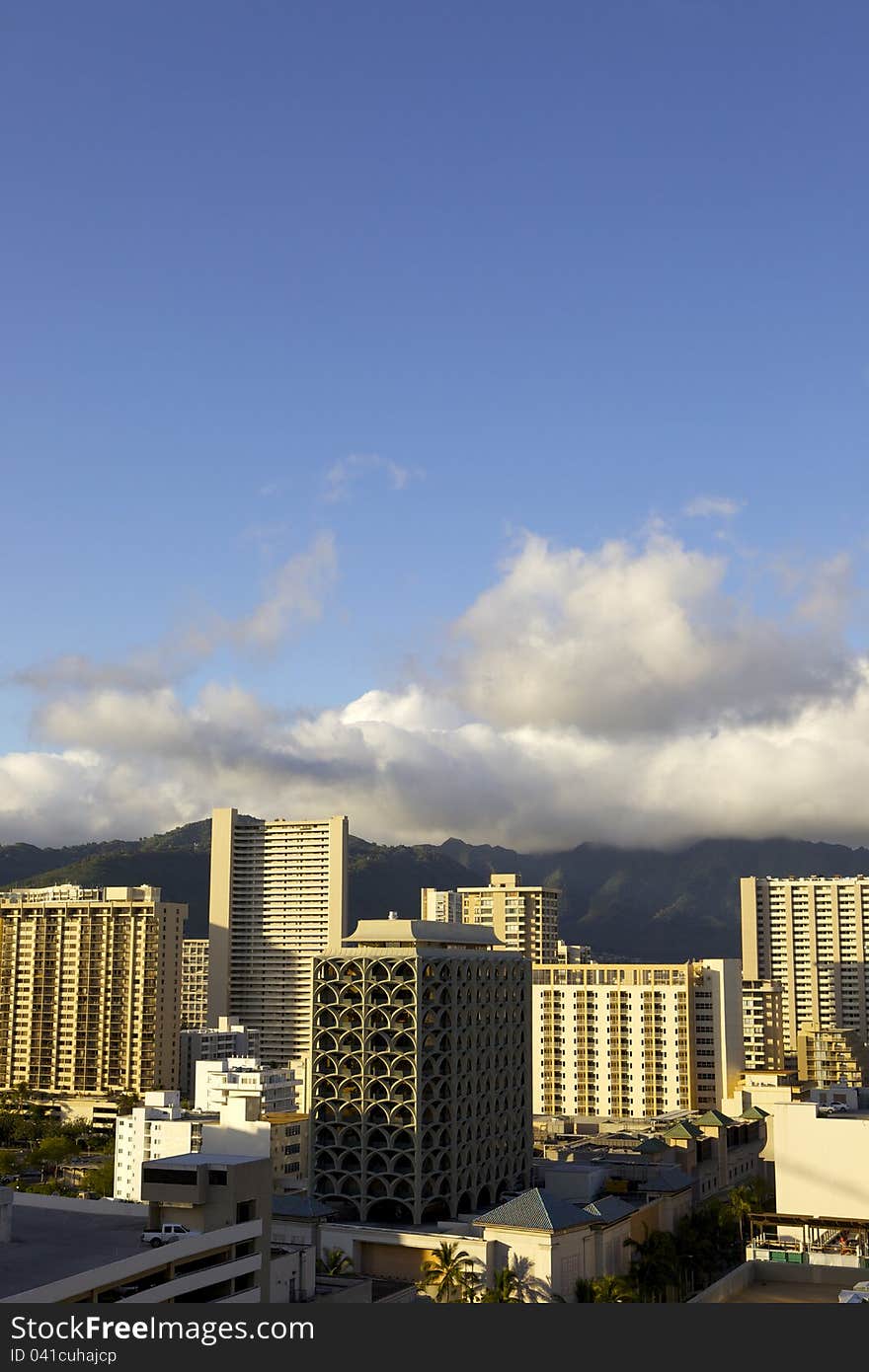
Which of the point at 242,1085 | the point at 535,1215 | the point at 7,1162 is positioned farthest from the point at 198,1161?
the point at 7,1162

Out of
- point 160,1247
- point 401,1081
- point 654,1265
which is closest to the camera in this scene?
point 160,1247

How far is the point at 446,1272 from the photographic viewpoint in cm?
7119

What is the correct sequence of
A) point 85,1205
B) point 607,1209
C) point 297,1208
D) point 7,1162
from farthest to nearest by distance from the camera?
point 7,1162 < point 607,1209 < point 297,1208 < point 85,1205

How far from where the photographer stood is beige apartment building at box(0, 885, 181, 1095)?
583 feet

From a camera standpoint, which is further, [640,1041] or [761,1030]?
[761,1030]

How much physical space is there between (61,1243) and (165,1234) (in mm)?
3550

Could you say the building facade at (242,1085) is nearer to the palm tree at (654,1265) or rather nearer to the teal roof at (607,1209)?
the teal roof at (607,1209)

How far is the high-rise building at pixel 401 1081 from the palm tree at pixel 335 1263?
5.25 meters

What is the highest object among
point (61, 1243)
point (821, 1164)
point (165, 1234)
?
point (61, 1243)

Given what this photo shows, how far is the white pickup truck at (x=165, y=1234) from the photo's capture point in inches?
1727

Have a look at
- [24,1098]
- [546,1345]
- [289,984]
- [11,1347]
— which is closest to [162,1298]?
[11,1347]

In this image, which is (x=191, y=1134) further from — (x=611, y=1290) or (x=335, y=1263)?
(x=611, y=1290)

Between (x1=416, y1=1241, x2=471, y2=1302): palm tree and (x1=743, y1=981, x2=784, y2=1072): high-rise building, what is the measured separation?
302 feet

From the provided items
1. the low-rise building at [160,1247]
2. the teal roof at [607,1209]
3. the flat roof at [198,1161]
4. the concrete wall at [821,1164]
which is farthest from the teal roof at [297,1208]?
the low-rise building at [160,1247]
